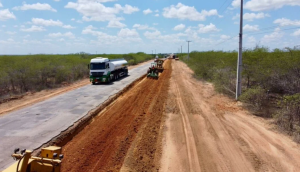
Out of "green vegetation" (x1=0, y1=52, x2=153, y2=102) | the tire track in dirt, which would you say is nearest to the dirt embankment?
the tire track in dirt

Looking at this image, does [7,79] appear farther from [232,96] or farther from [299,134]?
[299,134]

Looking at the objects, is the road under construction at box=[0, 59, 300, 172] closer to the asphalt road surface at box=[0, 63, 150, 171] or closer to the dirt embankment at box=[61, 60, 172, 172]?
the dirt embankment at box=[61, 60, 172, 172]

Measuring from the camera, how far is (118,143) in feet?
31.9

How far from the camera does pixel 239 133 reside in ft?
36.0

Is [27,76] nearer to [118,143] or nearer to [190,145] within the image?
[118,143]

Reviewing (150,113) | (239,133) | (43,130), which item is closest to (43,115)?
(43,130)

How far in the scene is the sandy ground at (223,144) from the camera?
7945mm

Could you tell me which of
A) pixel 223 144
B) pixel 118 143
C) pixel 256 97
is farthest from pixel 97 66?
pixel 223 144

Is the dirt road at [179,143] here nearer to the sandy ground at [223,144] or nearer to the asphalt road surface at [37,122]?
the sandy ground at [223,144]

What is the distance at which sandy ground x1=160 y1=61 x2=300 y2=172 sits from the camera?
7.95 meters

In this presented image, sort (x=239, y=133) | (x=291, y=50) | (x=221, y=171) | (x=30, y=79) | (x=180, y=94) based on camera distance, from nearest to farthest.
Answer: (x=221, y=171), (x=239, y=133), (x=291, y=50), (x=180, y=94), (x=30, y=79)

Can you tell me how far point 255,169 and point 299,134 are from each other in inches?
159

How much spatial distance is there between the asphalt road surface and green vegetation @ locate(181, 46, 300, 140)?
9.99m

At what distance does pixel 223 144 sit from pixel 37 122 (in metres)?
8.94
